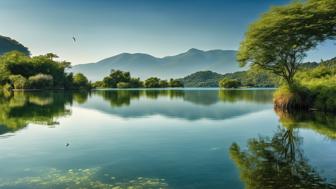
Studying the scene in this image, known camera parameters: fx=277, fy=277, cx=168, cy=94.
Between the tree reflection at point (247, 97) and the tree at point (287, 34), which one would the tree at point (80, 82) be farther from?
the tree at point (287, 34)

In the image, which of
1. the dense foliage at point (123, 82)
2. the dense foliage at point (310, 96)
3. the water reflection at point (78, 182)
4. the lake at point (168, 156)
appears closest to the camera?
the water reflection at point (78, 182)

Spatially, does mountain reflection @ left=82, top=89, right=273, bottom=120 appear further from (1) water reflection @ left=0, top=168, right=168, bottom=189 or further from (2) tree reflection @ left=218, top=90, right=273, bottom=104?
(1) water reflection @ left=0, top=168, right=168, bottom=189


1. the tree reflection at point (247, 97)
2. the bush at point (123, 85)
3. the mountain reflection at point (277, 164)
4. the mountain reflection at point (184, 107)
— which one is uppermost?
the bush at point (123, 85)

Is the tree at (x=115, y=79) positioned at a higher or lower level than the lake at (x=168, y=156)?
higher

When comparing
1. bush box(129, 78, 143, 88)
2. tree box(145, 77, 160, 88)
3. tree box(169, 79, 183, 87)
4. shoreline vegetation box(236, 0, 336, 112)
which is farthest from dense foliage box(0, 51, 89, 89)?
shoreline vegetation box(236, 0, 336, 112)

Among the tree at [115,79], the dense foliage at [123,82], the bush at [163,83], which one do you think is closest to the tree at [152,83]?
the dense foliage at [123,82]

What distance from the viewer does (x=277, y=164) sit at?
10586mm

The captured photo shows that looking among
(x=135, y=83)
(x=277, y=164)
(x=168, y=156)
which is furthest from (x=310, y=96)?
(x=135, y=83)

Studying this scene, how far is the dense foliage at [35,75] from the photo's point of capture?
9581 centimetres

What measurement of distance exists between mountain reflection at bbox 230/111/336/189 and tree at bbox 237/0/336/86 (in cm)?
1222

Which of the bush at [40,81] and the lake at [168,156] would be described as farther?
the bush at [40,81]

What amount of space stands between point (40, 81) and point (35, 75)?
7886 mm

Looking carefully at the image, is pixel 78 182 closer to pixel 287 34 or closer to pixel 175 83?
pixel 287 34

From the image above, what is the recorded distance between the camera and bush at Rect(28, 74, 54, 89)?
9731cm
